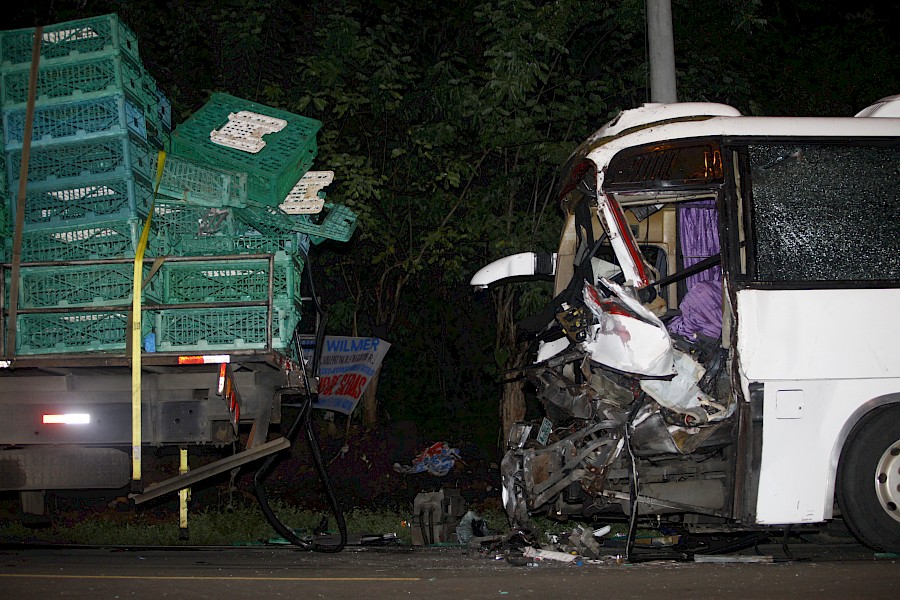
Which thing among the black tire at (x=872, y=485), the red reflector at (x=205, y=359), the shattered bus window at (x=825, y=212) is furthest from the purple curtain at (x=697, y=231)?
the red reflector at (x=205, y=359)

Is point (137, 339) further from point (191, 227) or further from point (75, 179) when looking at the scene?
point (75, 179)

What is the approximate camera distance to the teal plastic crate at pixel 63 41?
20.4 feet

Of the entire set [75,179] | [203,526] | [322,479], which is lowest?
[203,526]

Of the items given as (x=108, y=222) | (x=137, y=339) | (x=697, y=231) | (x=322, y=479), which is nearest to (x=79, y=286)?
(x=108, y=222)

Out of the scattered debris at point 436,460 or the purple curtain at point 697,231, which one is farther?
the scattered debris at point 436,460

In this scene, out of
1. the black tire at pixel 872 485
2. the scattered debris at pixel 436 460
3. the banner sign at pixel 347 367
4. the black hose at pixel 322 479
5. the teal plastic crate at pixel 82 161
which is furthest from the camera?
the banner sign at pixel 347 367

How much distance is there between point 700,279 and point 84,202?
4770 mm

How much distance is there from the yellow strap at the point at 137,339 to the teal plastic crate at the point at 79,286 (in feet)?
0.36

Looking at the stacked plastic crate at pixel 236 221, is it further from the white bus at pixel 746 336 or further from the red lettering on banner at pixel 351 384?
the red lettering on banner at pixel 351 384

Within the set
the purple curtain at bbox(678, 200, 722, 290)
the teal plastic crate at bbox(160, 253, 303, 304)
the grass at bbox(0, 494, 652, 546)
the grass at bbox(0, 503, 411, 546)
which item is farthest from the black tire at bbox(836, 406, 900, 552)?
the grass at bbox(0, 503, 411, 546)

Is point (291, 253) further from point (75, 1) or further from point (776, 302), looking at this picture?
point (75, 1)

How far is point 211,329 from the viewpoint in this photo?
243 inches

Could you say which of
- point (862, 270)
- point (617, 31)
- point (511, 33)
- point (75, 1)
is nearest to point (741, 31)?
point (617, 31)

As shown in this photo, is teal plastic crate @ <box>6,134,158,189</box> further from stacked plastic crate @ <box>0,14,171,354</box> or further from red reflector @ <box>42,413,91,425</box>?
red reflector @ <box>42,413,91,425</box>
